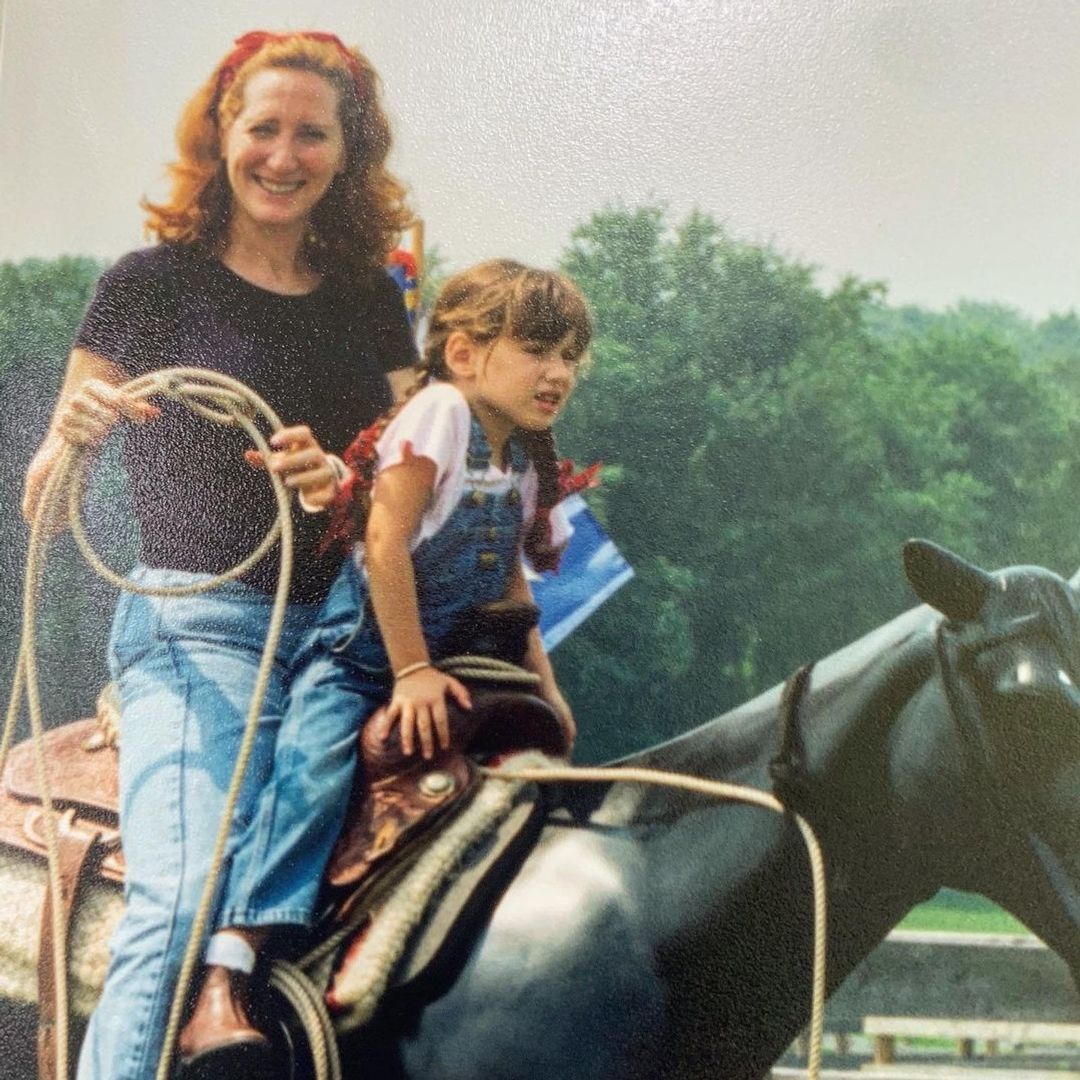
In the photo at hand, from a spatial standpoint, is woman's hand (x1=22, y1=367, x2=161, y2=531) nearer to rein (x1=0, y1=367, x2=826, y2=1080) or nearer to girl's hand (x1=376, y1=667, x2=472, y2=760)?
rein (x1=0, y1=367, x2=826, y2=1080)

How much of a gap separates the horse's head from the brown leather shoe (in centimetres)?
144

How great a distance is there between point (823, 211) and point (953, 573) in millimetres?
974

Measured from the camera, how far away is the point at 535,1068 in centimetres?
262

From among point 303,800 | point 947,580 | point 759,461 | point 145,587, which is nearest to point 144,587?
point 145,587

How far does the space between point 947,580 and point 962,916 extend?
27.7 inches

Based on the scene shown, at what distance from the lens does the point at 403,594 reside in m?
2.96

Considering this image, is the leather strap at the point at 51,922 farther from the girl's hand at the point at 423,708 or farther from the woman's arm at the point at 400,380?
the woman's arm at the point at 400,380

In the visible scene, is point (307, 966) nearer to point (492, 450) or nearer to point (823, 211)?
point (492, 450)

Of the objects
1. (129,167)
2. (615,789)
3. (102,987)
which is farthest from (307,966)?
(129,167)

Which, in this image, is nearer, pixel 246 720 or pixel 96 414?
pixel 246 720

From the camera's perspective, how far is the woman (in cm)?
301

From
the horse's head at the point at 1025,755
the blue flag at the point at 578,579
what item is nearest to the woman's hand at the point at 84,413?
the blue flag at the point at 578,579

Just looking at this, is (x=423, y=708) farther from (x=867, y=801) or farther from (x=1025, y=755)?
(x=1025, y=755)

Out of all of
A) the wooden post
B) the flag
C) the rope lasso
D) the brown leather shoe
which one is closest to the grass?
the wooden post
